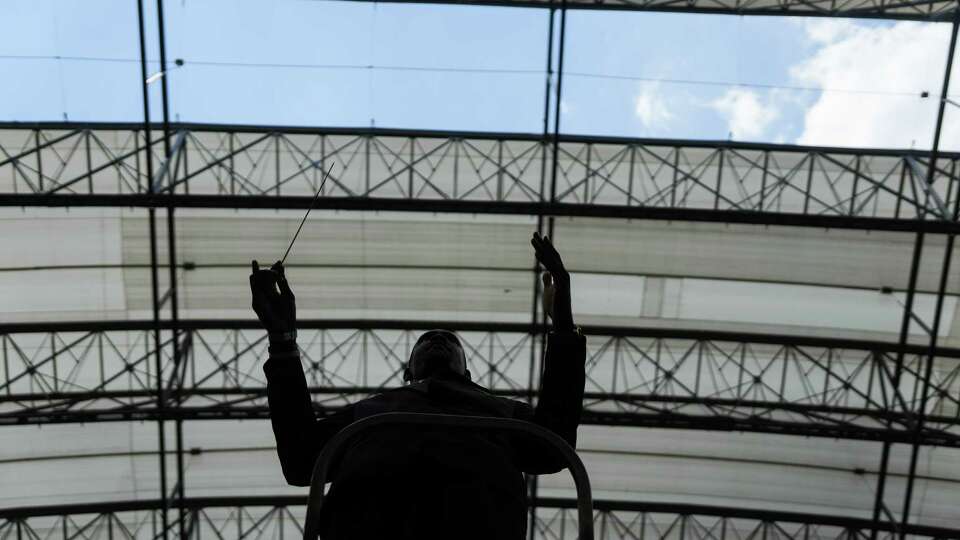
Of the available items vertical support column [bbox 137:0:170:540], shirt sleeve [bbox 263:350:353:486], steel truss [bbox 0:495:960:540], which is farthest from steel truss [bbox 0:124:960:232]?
shirt sleeve [bbox 263:350:353:486]

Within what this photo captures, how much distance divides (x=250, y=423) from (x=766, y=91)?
14.8 m

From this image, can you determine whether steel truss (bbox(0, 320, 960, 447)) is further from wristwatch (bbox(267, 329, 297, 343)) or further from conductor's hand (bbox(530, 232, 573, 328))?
wristwatch (bbox(267, 329, 297, 343))

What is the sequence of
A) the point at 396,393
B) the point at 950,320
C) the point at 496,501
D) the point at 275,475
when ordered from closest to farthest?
the point at 496,501 → the point at 396,393 → the point at 950,320 → the point at 275,475

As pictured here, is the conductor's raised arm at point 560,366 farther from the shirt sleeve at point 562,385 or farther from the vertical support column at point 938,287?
the vertical support column at point 938,287

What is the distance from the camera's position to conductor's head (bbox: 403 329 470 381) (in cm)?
530

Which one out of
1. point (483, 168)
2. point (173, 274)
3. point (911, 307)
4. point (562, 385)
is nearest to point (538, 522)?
point (483, 168)

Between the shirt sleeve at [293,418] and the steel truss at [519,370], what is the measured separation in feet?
46.1

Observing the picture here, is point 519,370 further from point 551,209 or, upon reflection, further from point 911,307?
point 911,307

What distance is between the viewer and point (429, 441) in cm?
421

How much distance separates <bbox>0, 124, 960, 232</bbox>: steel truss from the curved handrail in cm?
1399

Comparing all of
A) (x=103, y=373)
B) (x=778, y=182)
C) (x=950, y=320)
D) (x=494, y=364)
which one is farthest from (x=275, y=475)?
(x=950, y=320)

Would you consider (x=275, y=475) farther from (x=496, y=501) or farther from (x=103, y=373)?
(x=496, y=501)

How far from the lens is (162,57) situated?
17.1 metres

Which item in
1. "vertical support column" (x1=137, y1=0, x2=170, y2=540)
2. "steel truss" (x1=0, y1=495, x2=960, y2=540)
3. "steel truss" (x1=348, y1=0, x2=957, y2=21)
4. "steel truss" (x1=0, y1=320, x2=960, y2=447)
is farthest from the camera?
"steel truss" (x1=0, y1=495, x2=960, y2=540)
